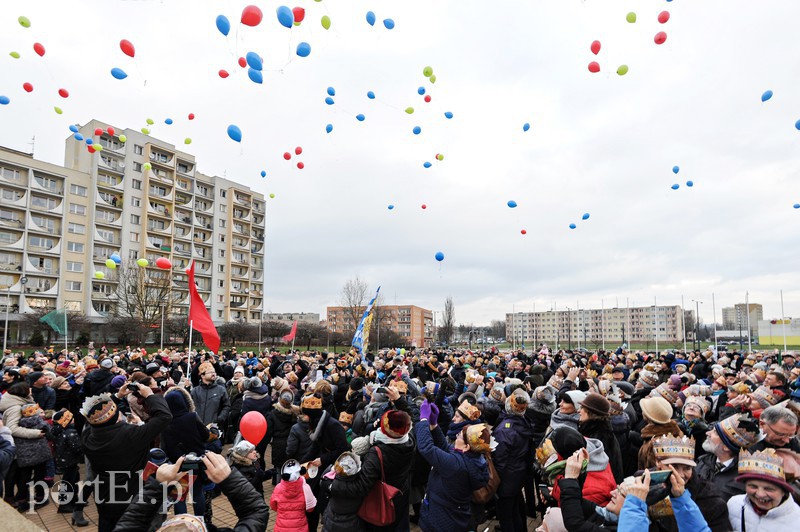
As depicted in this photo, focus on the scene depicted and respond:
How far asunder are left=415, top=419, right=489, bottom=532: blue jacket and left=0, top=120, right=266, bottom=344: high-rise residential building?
4289cm

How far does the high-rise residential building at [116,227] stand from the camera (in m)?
46.6

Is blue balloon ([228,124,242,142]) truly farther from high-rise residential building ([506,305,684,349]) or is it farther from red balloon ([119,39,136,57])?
high-rise residential building ([506,305,684,349])

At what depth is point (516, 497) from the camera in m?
5.03

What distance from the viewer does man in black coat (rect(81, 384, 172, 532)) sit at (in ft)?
13.5

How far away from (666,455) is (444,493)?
206 cm

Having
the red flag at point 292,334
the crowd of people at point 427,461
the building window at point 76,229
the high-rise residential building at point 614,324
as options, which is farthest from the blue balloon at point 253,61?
the high-rise residential building at point 614,324

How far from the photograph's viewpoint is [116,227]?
175ft

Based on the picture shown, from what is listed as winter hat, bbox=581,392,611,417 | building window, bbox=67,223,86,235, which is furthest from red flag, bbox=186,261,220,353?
building window, bbox=67,223,86,235

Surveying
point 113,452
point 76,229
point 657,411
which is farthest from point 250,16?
point 76,229

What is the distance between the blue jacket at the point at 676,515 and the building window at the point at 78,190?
60.7m

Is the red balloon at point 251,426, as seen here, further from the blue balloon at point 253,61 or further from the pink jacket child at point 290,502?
the blue balloon at point 253,61

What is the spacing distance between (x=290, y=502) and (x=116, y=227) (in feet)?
194

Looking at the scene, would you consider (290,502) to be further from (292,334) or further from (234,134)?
(292,334)

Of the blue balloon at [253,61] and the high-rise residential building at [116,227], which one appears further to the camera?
the high-rise residential building at [116,227]
